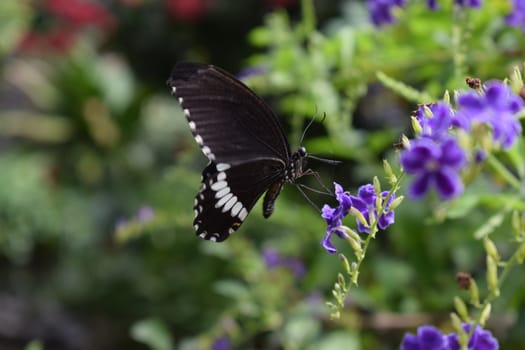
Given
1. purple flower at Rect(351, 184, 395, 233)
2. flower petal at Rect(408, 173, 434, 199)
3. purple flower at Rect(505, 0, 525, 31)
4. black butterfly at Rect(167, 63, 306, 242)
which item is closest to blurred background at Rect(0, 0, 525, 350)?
purple flower at Rect(505, 0, 525, 31)

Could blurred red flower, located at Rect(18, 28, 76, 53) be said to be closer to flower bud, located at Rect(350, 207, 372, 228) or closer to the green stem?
the green stem

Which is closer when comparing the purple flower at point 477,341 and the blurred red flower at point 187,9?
the purple flower at point 477,341

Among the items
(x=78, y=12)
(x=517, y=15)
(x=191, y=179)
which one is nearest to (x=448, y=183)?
(x=517, y=15)

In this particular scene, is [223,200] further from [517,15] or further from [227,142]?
[517,15]

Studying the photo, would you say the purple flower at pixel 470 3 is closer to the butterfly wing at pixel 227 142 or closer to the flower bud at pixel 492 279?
the butterfly wing at pixel 227 142

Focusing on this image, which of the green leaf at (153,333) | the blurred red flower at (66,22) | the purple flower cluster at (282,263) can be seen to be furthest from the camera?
the blurred red flower at (66,22)

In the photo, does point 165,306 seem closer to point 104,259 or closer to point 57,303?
point 104,259

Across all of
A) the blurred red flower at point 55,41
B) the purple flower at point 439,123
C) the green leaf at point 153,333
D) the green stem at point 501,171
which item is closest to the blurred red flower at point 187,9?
the blurred red flower at point 55,41
